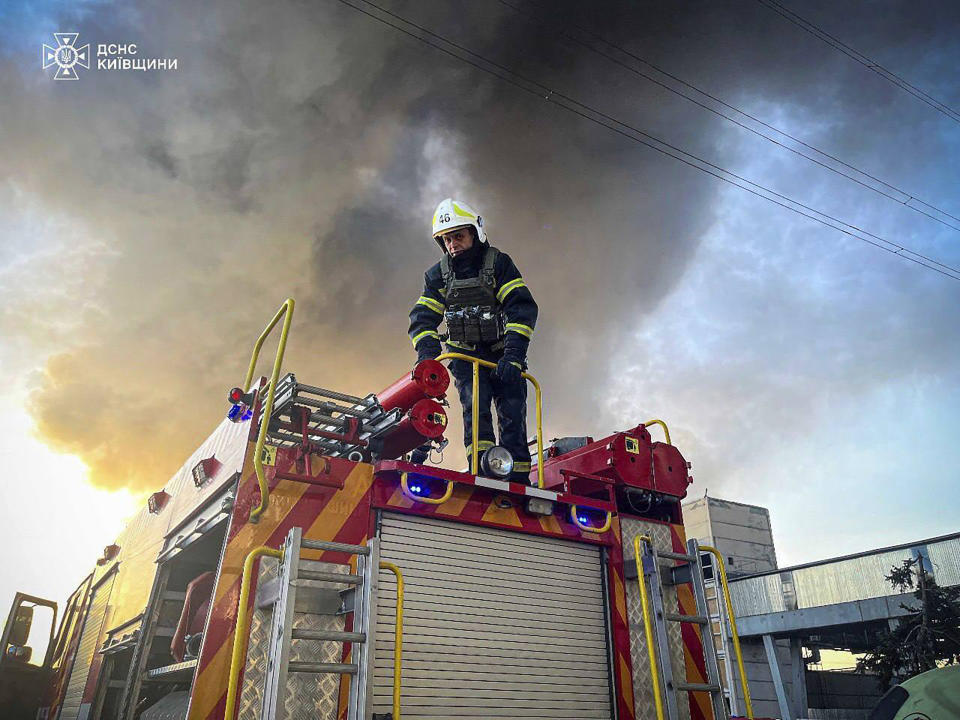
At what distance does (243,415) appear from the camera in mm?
4566

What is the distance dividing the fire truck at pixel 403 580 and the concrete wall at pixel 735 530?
34.0 m

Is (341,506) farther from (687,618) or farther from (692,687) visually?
(692,687)

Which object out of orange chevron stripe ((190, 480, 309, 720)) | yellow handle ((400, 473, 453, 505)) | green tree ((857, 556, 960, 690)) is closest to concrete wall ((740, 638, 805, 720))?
green tree ((857, 556, 960, 690))

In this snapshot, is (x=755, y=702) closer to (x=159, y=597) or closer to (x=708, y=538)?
(x=708, y=538)

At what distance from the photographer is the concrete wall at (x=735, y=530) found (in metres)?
37.2

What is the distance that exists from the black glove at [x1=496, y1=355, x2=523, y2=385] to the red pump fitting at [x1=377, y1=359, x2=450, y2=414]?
92cm

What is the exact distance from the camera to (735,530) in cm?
3800

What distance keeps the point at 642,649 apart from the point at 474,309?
3207mm

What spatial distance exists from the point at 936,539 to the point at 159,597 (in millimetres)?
23563

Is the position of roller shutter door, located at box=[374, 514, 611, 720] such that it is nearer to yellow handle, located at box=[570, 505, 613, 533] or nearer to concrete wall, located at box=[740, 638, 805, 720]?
yellow handle, located at box=[570, 505, 613, 533]

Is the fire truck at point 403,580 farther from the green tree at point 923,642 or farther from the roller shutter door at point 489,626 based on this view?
the green tree at point 923,642

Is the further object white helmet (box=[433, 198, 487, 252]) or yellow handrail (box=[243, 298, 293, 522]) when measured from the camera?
white helmet (box=[433, 198, 487, 252])

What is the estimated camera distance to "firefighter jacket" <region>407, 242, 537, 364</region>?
6.05 meters

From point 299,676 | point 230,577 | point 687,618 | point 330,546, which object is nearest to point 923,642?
point 687,618
